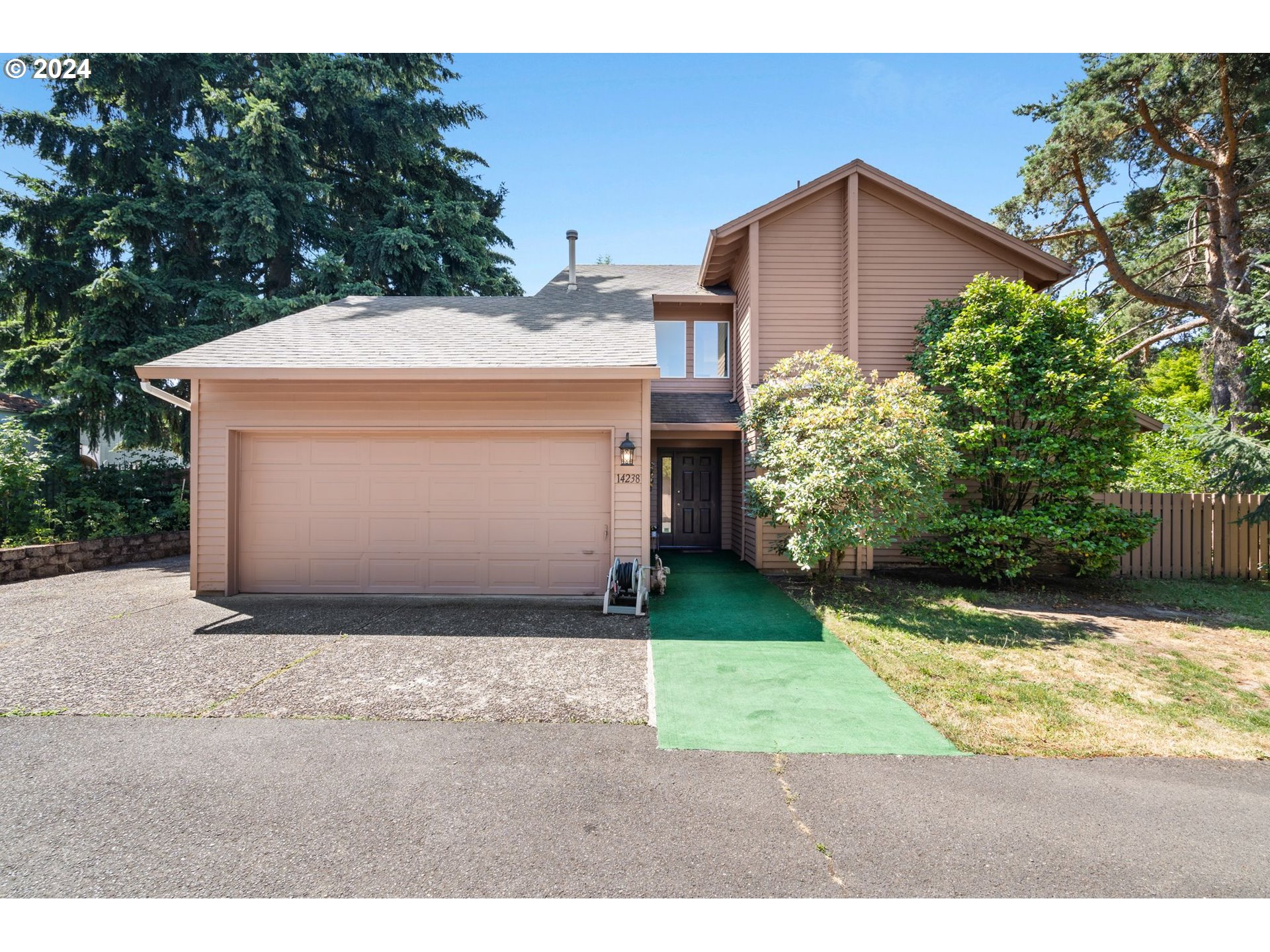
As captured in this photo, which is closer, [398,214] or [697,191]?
[697,191]

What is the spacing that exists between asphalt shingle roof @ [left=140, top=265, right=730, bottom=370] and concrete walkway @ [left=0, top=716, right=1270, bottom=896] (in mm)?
4377

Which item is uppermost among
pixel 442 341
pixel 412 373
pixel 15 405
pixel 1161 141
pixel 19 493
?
pixel 1161 141

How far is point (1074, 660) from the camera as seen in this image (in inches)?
190

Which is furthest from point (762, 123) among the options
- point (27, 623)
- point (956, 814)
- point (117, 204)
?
point (117, 204)

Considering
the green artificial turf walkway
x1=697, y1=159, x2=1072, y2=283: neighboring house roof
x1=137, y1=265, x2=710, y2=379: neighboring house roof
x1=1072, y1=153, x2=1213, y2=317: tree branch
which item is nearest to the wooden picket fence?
x1=697, y1=159, x2=1072, y2=283: neighboring house roof

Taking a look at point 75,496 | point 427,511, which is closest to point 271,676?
point 427,511

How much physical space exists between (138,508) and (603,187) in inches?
452

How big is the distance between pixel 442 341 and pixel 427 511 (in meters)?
2.32

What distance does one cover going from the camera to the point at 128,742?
10.8 ft

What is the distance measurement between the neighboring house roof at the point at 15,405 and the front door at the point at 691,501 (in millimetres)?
17889

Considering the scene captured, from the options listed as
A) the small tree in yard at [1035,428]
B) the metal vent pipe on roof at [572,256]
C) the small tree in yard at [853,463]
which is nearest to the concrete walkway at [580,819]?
the small tree in yard at [853,463]

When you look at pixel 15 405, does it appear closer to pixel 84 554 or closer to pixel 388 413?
pixel 84 554

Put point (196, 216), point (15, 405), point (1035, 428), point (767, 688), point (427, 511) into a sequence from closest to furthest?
1. point (767, 688)
2. point (427, 511)
3. point (1035, 428)
4. point (196, 216)
5. point (15, 405)

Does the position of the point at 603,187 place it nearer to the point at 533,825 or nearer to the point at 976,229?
the point at 976,229
